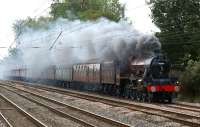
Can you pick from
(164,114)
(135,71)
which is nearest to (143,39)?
(135,71)

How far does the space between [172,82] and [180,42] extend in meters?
12.2

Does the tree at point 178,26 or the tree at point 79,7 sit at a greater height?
the tree at point 79,7

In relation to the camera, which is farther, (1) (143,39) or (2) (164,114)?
(1) (143,39)

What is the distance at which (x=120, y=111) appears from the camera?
20641 mm

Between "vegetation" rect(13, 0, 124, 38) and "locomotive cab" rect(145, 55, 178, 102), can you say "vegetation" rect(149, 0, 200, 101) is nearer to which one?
"locomotive cab" rect(145, 55, 178, 102)

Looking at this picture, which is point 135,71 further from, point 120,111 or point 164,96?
point 120,111

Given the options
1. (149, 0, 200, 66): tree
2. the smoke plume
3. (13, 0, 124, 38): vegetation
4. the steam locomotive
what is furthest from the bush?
(13, 0, 124, 38): vegetation

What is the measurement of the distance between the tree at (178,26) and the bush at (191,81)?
5.16 m

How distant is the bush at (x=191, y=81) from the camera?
28822 millimetres

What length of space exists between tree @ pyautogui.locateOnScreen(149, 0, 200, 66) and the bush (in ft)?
16.9

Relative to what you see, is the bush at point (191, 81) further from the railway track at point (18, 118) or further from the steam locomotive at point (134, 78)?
the railway track at point (18, 118)

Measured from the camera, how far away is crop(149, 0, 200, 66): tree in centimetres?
3616

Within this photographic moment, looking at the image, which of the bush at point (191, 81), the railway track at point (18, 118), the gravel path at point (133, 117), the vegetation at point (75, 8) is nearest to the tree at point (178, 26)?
the bush at point (191, 81)

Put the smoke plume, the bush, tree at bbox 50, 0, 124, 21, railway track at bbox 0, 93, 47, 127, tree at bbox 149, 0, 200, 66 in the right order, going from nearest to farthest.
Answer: railway track at bbox 0, 93, 47, 127
the smoke plume
the bush
tree at bbox 149, 0, 200, 66
tree at bbox 50, 0, 124, 21
